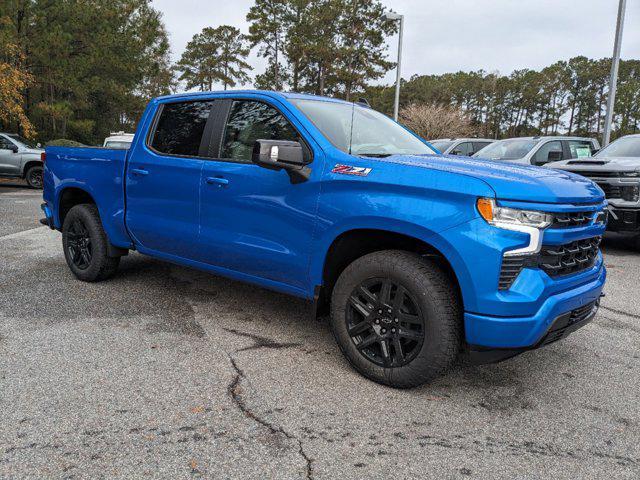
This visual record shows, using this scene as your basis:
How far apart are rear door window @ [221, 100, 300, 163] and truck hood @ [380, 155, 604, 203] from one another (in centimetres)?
87

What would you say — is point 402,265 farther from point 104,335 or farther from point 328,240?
point 104,335

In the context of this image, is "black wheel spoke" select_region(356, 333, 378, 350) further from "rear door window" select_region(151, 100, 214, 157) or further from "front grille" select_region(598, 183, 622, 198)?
"front grille" select_region(598, 183, 622, 198)

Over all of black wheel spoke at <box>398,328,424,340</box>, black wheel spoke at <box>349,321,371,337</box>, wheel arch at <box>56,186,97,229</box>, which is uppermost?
wheel arch at <box>56,186,97,229</box>

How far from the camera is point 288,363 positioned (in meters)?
3.54

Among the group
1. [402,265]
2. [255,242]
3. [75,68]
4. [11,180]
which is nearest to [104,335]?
[255,242]

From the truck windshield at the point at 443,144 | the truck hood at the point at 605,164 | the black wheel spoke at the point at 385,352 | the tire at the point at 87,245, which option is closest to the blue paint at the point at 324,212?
the tire at the point at 87,245

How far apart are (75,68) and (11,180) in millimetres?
9671

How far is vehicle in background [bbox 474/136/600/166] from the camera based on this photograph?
10.7 metres

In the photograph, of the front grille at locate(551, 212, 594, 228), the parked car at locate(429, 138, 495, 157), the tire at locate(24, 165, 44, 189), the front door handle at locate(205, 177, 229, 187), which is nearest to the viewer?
the front grille at locate(551, 212, 594, 228)

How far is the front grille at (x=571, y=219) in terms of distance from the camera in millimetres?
2879

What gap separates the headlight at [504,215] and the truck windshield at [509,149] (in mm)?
8596

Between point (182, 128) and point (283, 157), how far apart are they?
1.58m

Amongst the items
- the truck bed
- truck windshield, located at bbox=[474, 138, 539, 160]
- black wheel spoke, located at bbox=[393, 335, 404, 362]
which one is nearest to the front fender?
black wheel spoke, located at bbox=[393, 335, 404, 362]

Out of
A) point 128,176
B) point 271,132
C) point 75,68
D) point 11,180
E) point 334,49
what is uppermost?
point 334,49
